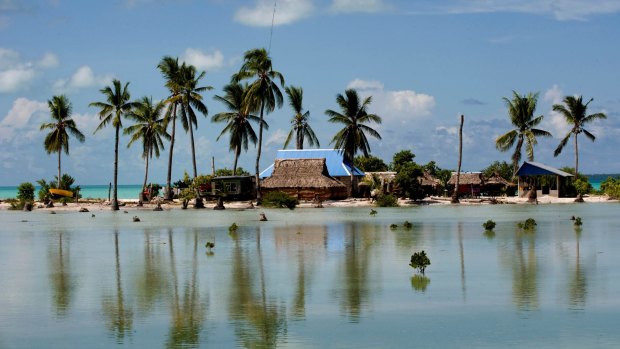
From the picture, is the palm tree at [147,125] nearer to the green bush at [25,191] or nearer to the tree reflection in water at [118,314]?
the green bush at [25,191]

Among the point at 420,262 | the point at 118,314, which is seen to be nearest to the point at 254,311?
the point at 118,314

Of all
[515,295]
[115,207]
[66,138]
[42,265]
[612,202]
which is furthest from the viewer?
A: [66,138]

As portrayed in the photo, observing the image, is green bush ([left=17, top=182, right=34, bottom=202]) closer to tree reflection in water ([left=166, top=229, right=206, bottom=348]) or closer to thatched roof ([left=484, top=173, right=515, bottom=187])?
thatched roof ([left=484, top=173, right=515, bottom=187])

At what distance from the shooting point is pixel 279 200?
6450 centimetres

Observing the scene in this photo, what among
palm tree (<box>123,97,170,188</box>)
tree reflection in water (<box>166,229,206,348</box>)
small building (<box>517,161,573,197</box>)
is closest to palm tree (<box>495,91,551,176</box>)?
small building (<box>517,161,573,197</box>)

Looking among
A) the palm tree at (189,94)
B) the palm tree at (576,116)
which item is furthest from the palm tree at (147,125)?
the palm tree at (576,116)

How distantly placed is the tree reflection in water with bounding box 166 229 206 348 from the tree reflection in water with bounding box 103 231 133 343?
76 centimetres

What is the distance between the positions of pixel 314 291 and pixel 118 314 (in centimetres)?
440

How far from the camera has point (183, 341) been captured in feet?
44.3

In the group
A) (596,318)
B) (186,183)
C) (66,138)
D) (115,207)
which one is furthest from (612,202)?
(596,318)

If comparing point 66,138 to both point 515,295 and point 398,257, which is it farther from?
point 515,295

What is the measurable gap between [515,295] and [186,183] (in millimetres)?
55702

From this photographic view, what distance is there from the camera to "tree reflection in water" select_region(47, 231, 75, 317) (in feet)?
57.2

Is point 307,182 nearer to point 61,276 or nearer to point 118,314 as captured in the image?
point 61,276
